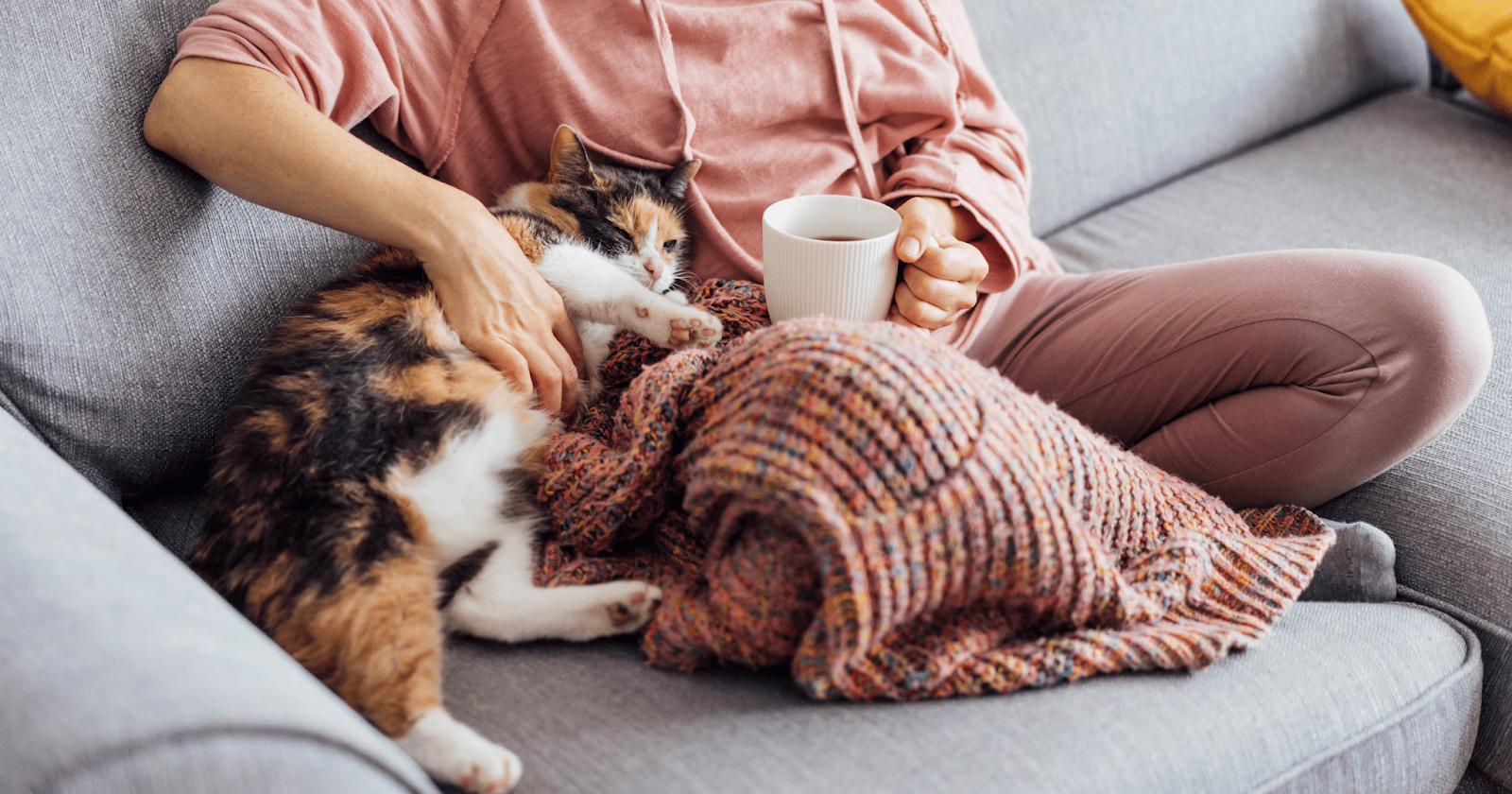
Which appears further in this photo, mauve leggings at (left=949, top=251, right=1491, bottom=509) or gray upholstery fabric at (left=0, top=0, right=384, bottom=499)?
mauve leggings at (left=949, top=251, right=1491, bottom=509)

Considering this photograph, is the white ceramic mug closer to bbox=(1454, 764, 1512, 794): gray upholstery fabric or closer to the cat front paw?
the cat front paw

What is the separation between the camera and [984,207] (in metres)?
1.17

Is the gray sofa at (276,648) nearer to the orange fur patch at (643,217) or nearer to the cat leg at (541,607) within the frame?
the cat leg at (541,607)

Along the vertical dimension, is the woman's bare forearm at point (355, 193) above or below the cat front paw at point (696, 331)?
above

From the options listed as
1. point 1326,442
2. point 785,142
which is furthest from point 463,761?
point 1326,442

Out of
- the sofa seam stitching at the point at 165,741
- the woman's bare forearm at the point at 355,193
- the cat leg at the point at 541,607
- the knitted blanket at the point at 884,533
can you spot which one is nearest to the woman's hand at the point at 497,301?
the woman's bare forearm at the point at 355,193

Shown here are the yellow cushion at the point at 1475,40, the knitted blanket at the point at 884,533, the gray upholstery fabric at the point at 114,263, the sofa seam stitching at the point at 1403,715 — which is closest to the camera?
the knitted blanket at the point at 884,533

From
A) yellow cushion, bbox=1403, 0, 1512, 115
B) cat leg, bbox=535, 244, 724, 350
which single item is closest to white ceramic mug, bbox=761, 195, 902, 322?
cat leg, bbox=535, 244, 724, 350

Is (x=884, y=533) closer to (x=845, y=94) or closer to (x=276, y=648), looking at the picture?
(x=276, y=648)

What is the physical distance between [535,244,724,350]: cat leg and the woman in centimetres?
6

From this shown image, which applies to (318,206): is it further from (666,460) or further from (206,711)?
(206,711)

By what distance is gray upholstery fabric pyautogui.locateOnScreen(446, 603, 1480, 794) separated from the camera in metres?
0.67

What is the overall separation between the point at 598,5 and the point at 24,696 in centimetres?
93

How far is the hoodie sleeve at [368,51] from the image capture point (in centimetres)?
94
